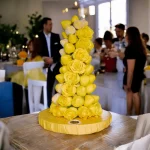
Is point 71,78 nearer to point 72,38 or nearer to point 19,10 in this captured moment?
point 72,38

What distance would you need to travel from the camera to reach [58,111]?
1.64 m

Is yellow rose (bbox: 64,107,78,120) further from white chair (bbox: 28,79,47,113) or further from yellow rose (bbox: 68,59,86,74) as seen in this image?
white chair (bbox: 28,79,47,113)

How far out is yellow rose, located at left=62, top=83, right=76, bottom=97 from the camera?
1.58 m

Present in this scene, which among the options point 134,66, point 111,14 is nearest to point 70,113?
point 134,66

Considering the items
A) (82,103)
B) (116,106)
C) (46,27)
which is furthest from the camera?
(46,27)

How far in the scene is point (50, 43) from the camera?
4.87 m

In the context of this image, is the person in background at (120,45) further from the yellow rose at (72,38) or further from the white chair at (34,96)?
the yellow rose at (72,38)

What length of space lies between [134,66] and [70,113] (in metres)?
2.03

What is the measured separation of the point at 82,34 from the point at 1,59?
5388 mm

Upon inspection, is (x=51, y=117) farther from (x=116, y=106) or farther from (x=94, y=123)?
(x=116, y=106)

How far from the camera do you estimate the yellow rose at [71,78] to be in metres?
1.58

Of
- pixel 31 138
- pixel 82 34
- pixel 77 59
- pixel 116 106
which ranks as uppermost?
pixel 82 34

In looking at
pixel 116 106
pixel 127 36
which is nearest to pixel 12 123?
pixel 116 106

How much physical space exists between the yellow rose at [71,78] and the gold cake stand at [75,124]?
0.67ft
